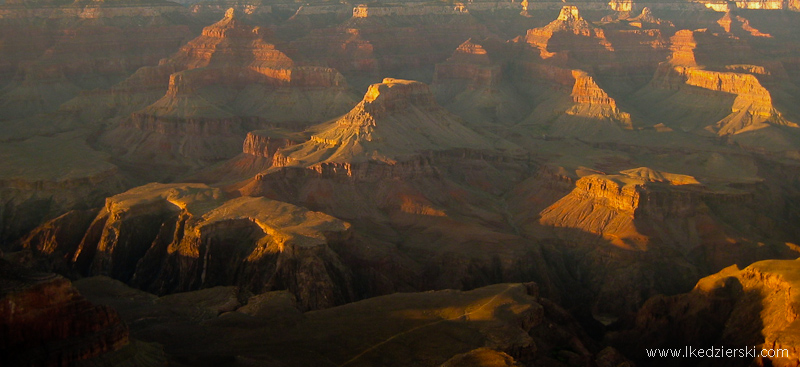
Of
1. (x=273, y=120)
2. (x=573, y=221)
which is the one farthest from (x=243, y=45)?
(x=573, y=221)

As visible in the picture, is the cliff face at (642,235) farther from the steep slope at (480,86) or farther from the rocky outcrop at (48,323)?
the steep slope at (480,86)

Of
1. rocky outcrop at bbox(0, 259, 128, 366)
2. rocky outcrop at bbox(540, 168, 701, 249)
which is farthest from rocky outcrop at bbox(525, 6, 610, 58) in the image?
rocky outcrop at bbox(0, 259, 128, 366)

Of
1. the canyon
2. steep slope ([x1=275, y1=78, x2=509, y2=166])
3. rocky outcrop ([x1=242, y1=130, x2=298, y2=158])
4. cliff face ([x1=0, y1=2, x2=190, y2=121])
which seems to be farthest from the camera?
cliff face ([x1=0, y1=2, x2=190, y2=121])

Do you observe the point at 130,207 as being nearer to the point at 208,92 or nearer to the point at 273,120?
the point at 273,120

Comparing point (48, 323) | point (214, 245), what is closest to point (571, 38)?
point (214, 245)

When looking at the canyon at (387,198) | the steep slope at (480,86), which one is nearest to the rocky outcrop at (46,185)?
the canyon at (387,198)

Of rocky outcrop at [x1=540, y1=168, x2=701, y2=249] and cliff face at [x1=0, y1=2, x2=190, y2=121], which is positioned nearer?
rocky outcrop at [x1=540, y1=168, x2=701, y2=249]

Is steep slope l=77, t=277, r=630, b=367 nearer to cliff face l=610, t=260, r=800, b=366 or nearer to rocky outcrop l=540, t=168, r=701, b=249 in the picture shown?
cliff face l=610, t=260, r=800, b=366
